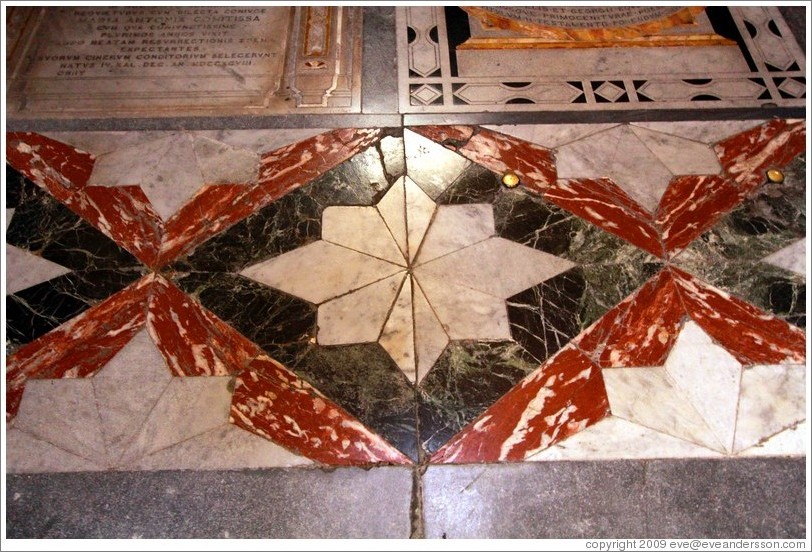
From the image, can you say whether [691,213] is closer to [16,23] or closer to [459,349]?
[459,349]

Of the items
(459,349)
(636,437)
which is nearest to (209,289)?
(459,349)

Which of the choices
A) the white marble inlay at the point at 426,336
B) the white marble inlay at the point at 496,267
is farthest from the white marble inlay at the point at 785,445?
the white marble inlay at the point at 426,336

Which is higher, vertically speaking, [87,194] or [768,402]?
[87,194]

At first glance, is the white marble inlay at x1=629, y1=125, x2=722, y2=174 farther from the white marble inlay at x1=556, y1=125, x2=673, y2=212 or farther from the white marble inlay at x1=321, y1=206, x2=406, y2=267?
the white marble inlay at x1=321, y1=206, x2=406, y2=267

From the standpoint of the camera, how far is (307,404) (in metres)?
1.32

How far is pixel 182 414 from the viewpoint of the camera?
1320 mm

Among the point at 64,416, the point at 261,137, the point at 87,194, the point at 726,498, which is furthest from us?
the point at 261,137

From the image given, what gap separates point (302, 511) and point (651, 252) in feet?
3.45

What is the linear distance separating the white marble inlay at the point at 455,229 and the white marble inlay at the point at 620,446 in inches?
21.7

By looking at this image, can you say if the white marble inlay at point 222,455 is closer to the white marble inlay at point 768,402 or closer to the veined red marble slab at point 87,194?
the veined red marble slab at point 87,194

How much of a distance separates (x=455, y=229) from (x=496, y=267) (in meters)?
0.16

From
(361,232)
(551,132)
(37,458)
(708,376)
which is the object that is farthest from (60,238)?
(708,376)

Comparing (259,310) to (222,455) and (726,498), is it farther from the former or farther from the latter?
(726,498)

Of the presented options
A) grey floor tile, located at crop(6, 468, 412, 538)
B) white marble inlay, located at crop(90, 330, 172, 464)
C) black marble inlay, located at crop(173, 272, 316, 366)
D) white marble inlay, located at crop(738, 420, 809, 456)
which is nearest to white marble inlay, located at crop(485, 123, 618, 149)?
black marble inlay, located at crop(173, 272, 316, 366)
